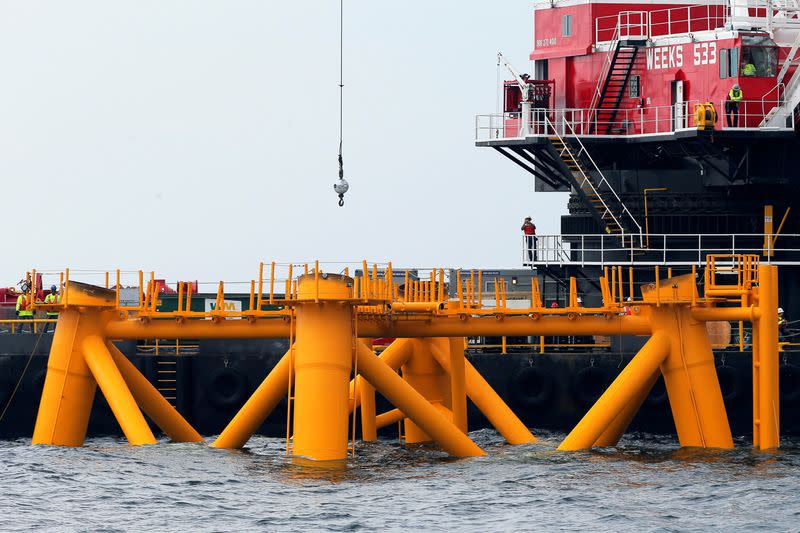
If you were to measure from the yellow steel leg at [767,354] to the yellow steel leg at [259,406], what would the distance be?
10.3m

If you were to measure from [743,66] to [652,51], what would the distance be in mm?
2792

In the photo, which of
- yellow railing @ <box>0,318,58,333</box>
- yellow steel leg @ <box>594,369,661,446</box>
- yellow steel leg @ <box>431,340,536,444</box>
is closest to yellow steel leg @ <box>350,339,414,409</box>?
yellow steel leg @ <box>431,340,536,444</box>

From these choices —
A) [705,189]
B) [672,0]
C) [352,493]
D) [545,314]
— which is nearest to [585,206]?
[705,189]

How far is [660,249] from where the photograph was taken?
48.4 m

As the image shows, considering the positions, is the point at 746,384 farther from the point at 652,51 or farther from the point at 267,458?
the point at 267,458

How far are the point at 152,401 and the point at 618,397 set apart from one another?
11.1 m

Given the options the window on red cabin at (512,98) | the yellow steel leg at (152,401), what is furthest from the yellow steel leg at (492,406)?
the window on red cabin at (512,98)

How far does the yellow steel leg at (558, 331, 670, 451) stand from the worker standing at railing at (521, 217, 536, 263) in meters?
11.6

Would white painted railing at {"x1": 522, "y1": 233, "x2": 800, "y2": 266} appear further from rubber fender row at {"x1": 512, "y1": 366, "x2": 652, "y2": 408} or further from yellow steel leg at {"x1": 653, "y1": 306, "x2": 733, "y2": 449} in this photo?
yellow steel leg at {"x1": 653, "y1": 306, "x2": 733, "y2": 449}

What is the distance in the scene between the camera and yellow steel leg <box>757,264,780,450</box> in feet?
121

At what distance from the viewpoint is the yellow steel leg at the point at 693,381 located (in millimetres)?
37469

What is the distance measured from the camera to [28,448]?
40125mm

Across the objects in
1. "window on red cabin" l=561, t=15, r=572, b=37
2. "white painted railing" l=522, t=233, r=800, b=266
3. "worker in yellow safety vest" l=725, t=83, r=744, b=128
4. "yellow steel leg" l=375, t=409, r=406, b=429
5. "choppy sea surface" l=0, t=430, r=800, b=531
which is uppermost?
"window on red cabin" l=561, t=15, r=572, b=37

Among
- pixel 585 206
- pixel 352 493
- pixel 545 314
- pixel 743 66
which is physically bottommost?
pixel 352 493
